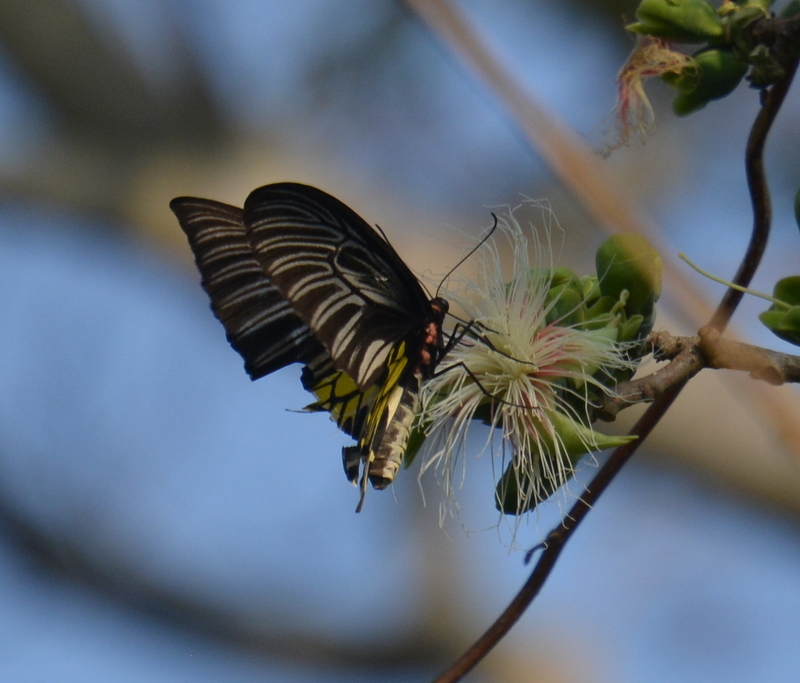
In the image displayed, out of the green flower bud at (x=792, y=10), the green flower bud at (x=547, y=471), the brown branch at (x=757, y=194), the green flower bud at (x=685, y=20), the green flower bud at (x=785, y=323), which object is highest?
the green flower bud at (x=685, y=20)

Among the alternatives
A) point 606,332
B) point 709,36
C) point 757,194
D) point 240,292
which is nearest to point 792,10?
point 709,36

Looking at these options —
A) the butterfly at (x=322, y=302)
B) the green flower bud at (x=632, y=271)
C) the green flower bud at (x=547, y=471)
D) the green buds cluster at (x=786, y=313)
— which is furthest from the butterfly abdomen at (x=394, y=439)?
the green buds cluster at (x=786, y=313)

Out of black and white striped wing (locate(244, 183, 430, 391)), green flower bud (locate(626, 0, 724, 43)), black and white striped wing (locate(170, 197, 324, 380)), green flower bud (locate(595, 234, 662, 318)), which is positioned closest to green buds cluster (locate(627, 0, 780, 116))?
green flower bud (locate(626, 0, 724, 43))

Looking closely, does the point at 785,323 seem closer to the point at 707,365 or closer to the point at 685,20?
the point at 707,365

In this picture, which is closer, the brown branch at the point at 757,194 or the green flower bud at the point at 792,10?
the brown branch at the point at 757,194

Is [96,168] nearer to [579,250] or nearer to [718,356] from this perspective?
[579,250]

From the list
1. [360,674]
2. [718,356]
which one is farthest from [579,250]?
[360,674]

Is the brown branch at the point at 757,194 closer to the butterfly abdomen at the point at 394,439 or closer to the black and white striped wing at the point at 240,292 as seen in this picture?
the butterfly abdomen at the point at 394,439
